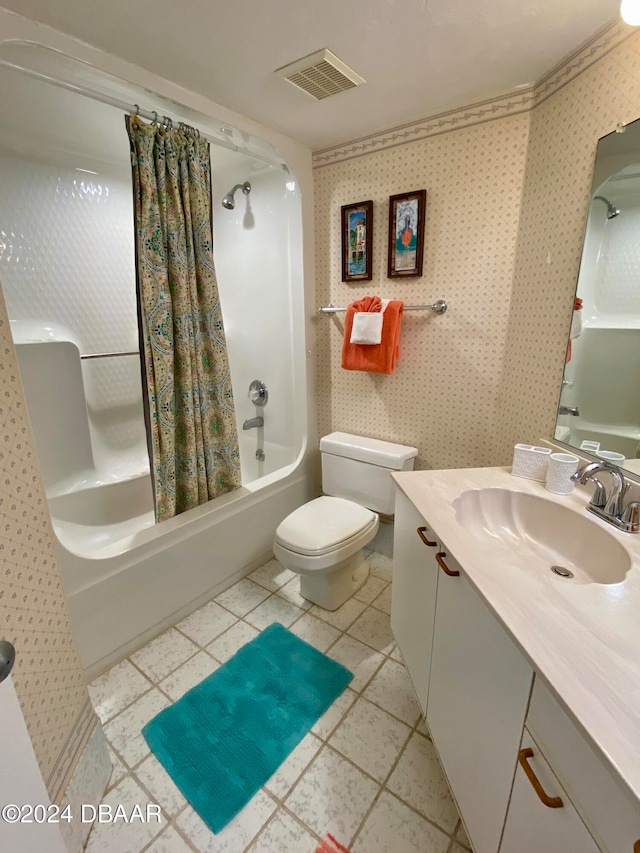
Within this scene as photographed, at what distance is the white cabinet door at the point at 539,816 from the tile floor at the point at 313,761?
432mm

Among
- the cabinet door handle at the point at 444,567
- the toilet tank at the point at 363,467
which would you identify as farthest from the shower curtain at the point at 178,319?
the cabinet door handle at the point at 444,567

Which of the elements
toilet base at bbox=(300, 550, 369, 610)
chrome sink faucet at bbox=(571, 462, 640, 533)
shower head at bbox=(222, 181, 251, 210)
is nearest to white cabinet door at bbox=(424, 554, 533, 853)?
chrome sink faucet at bbox=(571, 462, 640, 533)

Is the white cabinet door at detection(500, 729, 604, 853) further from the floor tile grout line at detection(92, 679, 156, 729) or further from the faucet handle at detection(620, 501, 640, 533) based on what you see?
the floor tile grout line at detection(92, 679, 156, 729)

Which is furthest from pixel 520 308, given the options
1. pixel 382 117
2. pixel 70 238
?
pixel 70 238

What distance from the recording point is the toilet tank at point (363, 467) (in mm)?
1908

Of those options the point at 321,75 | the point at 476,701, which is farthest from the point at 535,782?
the point at 321,75

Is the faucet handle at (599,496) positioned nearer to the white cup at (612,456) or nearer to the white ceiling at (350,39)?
the white cup at (612,456)

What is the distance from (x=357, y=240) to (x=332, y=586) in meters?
1.74

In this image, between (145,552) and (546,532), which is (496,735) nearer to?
(546,532)

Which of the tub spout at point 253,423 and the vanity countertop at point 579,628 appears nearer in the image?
the vanity countertop at point 579,628

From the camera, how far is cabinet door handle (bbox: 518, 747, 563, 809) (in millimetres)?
592

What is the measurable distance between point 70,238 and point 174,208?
3.11 ft

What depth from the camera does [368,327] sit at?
6.07 ft

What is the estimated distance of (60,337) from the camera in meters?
2.06
